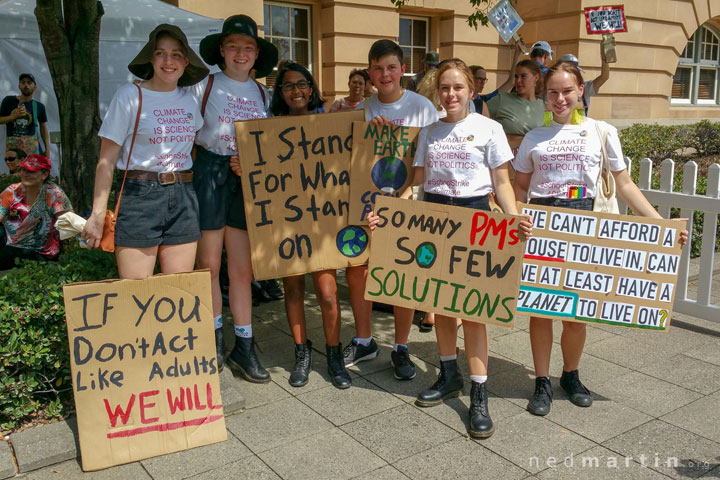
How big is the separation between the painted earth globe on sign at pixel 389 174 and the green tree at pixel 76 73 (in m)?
2.24

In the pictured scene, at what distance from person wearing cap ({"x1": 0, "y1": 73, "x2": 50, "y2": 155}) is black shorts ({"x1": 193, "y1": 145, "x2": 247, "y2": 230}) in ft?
17.8

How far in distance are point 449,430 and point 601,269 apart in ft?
4.08

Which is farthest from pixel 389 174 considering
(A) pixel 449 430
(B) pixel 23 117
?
(B) pixel 23 117

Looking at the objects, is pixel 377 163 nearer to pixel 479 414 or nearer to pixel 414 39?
pixel 479 414

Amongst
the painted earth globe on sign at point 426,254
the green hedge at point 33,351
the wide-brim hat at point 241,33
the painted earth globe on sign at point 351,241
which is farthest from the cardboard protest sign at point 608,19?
the green hedge at point 33,351

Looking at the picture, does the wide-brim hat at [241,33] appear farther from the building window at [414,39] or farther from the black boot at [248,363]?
the building window at [414,39]

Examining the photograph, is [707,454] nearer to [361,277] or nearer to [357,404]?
[357,404]

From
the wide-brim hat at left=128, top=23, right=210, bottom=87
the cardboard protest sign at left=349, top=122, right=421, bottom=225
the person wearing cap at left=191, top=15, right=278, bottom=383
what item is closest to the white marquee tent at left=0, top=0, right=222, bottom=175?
the person wearing cap at left=191, top=15, right=278, bottom=383

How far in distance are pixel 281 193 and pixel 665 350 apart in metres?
2.91

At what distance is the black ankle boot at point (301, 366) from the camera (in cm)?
407

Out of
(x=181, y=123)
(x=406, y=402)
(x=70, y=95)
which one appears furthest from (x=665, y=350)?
(x=70, y=95)

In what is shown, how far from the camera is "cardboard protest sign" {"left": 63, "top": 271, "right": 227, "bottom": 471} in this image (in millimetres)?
3215

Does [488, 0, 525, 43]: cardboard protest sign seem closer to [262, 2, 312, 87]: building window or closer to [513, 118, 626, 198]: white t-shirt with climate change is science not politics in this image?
[513, 118, 626, 198]: white t-shirt with climate change is science not politics

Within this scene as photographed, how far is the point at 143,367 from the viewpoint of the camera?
11.0ft
